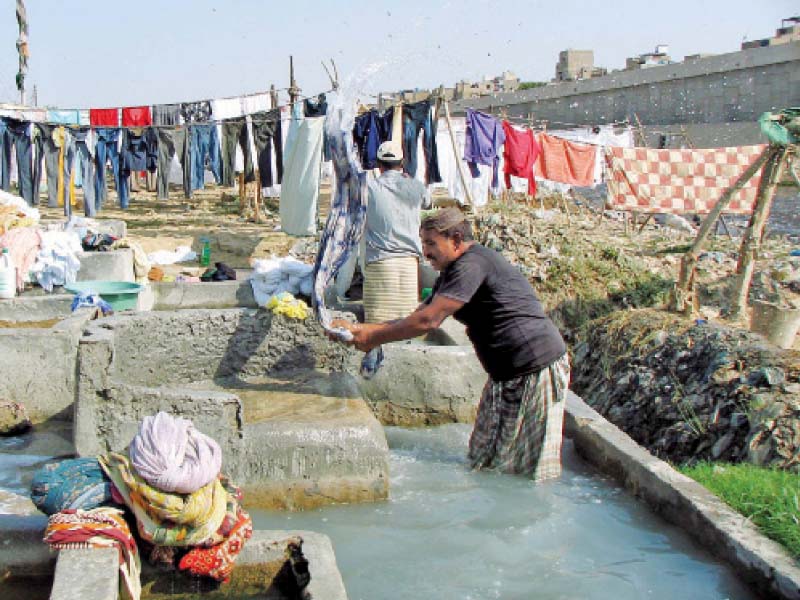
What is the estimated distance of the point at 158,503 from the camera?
3123 mm

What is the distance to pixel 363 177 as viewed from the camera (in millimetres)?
6105

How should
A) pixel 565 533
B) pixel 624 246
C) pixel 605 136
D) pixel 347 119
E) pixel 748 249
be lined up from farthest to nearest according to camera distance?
pixel 605 136 < pixel 624 246 < pixel 748 249 < pixel 347 119 < pixel 565 533

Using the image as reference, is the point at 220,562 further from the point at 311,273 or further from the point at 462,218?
the point at 311,273

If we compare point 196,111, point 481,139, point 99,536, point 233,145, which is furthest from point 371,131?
point 99,536

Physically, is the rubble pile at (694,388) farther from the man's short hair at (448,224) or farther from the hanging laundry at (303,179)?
the hanging laundry at (303,179)

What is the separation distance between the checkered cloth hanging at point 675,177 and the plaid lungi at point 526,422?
33.1ft

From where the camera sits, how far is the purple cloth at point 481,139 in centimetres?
1338

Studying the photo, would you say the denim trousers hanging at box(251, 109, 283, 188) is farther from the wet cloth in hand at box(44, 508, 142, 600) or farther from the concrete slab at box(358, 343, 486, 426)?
the wet cloth in hand at box(44, 508, 142, 600)

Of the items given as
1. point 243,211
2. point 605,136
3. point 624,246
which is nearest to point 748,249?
point 624,246

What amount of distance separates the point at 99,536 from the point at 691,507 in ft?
8.70

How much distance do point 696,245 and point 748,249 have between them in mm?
558

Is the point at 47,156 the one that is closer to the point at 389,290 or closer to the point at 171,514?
the point at 389,290

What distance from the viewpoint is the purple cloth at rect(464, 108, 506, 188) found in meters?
13.4

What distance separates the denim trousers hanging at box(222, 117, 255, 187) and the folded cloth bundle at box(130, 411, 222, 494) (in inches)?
440
